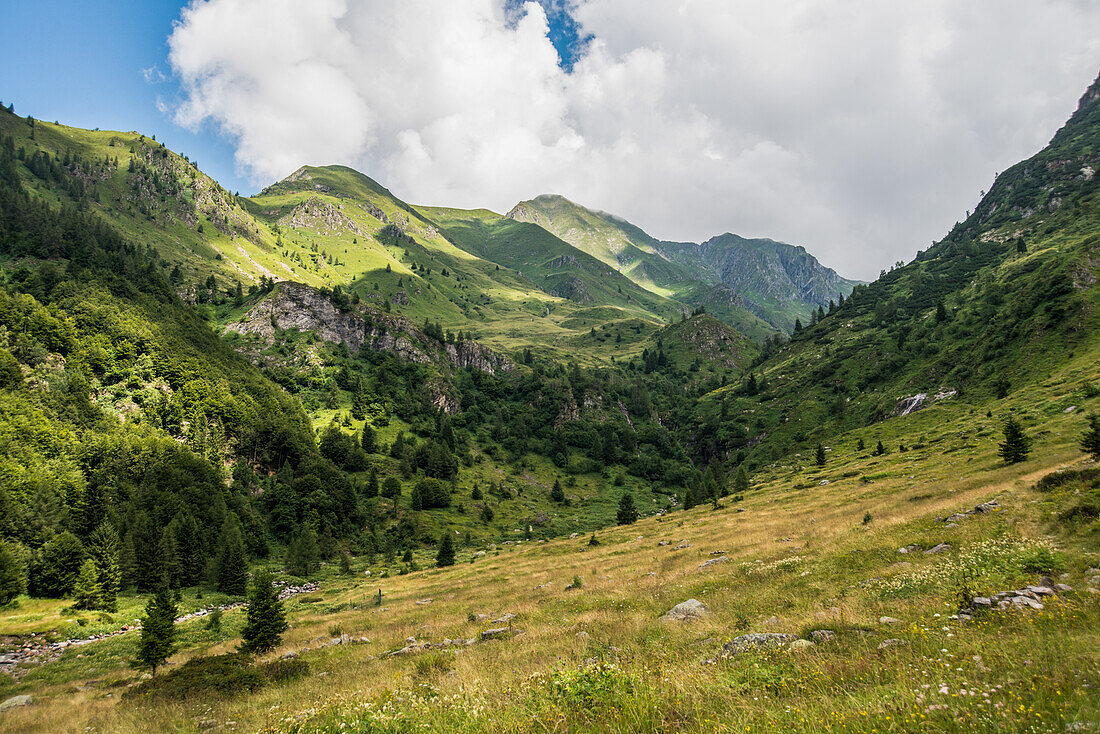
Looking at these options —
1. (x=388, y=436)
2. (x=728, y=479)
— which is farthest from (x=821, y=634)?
(x=388, y=436)

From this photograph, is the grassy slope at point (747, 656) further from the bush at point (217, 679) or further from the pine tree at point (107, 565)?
the pine tree at point (107, 565)

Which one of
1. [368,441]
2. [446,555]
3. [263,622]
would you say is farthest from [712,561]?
[368,441]

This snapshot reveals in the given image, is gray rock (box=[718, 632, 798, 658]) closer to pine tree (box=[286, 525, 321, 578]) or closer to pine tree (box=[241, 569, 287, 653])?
pine tree (box=[241, 569, 287, 653])

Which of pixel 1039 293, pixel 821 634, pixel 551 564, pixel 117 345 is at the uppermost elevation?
pixel 117 345

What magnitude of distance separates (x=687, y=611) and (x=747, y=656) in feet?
27.4

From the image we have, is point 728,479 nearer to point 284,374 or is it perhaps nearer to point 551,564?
point 551,564

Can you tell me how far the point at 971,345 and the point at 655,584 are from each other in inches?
6153

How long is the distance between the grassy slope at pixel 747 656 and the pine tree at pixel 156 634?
69.6 inches

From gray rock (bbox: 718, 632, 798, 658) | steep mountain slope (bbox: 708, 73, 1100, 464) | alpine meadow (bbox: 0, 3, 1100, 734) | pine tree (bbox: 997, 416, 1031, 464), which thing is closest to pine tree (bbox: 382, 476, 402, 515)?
alpine meadow (bbox: 0, 3, 1100, 734)

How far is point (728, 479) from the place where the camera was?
490 feet

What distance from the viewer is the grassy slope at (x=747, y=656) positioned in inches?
282

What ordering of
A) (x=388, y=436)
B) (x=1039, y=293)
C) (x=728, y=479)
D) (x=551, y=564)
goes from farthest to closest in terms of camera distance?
(x=388, y=436), (x=728, y=479), (x=1039, y=293), (x=551, y=564)

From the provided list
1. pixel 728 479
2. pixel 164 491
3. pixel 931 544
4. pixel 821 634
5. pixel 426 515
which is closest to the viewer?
pixel 821 634

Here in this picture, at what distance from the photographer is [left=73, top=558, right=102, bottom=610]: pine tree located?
50500mm
